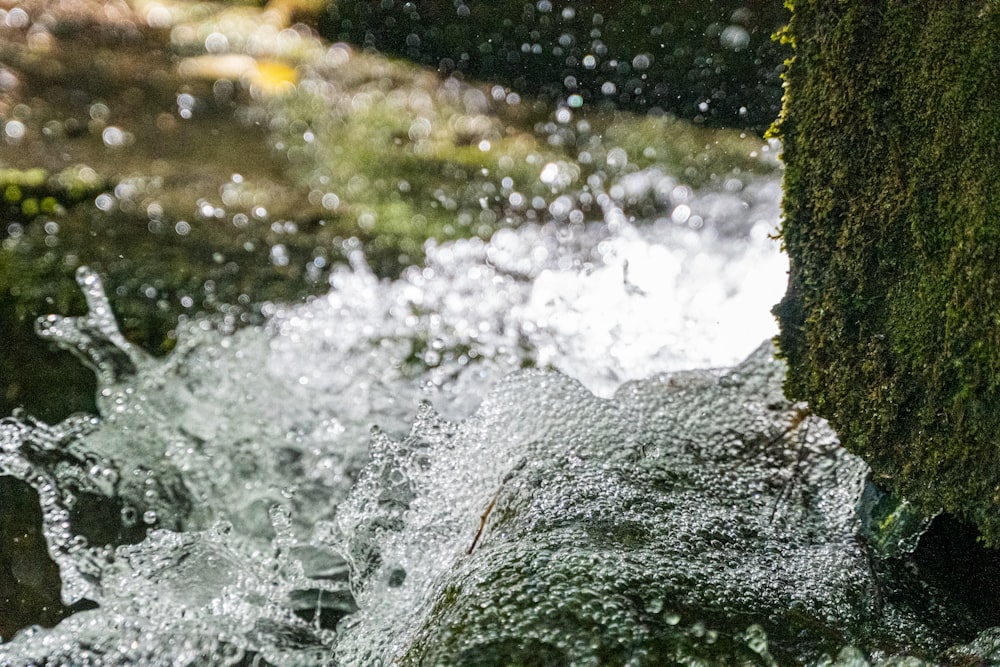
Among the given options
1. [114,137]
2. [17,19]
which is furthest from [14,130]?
[17,19]

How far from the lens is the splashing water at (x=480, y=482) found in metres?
1.52

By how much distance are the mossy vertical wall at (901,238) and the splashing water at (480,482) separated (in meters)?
0.25

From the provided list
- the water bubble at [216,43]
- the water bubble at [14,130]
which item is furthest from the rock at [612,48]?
the water bubble at [14,130]

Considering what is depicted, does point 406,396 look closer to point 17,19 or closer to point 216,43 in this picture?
point 216,43

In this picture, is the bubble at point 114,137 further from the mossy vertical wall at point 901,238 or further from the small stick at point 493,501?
the mossy vertical wall at point 901,238

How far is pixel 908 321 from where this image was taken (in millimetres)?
1683

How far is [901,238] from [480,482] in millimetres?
1193

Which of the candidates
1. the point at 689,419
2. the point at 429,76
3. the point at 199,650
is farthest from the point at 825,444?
the point at 429,76

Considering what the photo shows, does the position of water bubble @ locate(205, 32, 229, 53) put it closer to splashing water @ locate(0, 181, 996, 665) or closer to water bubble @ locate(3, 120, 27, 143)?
water bubble @ locate(3, 120, 27, 143)

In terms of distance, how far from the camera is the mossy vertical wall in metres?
1.51

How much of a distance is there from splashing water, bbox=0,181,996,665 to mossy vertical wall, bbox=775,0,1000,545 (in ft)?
0.84

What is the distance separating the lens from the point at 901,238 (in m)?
1.68

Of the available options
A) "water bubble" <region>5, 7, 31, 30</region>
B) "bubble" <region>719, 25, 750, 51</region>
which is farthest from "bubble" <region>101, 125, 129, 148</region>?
"bubble" <region>719, 25, 750, 51</region>

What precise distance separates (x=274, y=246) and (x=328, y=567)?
1895 millimetres
